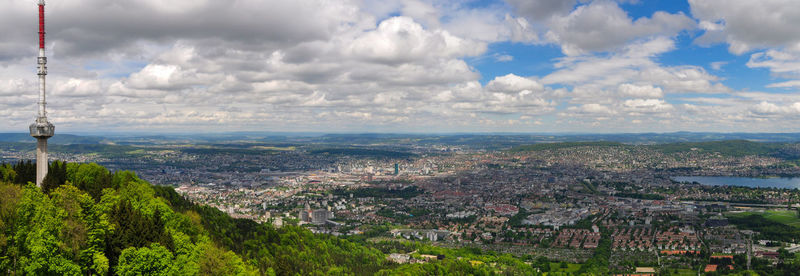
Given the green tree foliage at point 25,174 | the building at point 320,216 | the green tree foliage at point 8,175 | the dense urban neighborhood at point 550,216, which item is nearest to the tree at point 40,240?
the green tree foliage at point 25,174

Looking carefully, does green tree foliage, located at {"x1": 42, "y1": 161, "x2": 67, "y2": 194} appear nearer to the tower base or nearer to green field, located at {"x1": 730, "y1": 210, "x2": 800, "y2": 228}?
the tower base

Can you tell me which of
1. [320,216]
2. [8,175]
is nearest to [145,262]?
[8,175]

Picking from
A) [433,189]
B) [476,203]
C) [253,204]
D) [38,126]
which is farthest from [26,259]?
[433,189]

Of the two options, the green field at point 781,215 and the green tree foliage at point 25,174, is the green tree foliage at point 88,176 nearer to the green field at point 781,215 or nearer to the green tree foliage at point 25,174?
the green tree foliage at point 25,174

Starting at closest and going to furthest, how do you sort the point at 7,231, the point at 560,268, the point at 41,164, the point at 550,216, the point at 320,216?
the point at 7,231, the point at 41,164, the point at 560,268, the point at 320,216, the point at 550,216

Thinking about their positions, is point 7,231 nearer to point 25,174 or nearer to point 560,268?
point 25,174

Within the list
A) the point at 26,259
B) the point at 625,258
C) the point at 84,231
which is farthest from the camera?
the point at 625,258

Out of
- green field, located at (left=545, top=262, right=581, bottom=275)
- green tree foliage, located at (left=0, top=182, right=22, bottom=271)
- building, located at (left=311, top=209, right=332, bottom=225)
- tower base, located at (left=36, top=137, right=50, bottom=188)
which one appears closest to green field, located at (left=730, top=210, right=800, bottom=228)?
green field, located at (left=545, top=262, right=581, bottom=275)

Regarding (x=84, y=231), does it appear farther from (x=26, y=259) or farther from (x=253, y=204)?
(x=253, y=204)

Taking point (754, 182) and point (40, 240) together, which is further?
point (754, 182)
